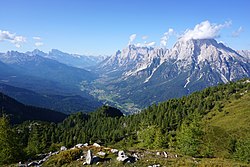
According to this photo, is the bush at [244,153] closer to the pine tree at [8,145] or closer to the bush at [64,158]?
the bush at [64,158]

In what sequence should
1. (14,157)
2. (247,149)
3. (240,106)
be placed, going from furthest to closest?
(240,106), (247,149), (14,157)

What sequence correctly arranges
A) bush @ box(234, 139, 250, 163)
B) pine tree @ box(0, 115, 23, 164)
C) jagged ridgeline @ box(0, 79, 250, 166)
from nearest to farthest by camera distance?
pine tree @ box(0, 115, 23, 164), bush @ box(234, 139, 250, 163), jagged ridgeline @ box(0, 79, 250, 166)

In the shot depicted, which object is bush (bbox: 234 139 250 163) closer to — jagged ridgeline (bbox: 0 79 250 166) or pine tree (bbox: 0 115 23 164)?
jagged ridgeline (bbox: 0 79 250 166)

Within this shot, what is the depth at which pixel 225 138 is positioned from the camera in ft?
336

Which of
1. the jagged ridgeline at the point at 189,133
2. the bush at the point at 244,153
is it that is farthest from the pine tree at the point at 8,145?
the bush at the point at 244,153

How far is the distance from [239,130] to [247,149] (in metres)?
43.6

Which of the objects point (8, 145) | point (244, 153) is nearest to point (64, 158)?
point (8, 145)

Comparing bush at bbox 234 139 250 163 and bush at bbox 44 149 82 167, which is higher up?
bush at bbox 44 149 82 167

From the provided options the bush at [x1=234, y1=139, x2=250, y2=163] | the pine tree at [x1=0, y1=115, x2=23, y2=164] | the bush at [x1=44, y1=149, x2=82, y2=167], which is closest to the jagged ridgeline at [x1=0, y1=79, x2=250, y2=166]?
the bush at [x1=234, y1=139, x2=250, y2=163]

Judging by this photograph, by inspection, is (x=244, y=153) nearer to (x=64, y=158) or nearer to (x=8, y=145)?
(x=64, y=158)

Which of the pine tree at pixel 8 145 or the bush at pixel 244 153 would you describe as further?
the bush at pixel 244 153

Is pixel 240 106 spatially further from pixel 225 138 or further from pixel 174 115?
pixel 225 138

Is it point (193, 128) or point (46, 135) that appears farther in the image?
point (46, 135)

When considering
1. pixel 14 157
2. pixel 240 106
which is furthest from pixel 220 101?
pixel 14 157
